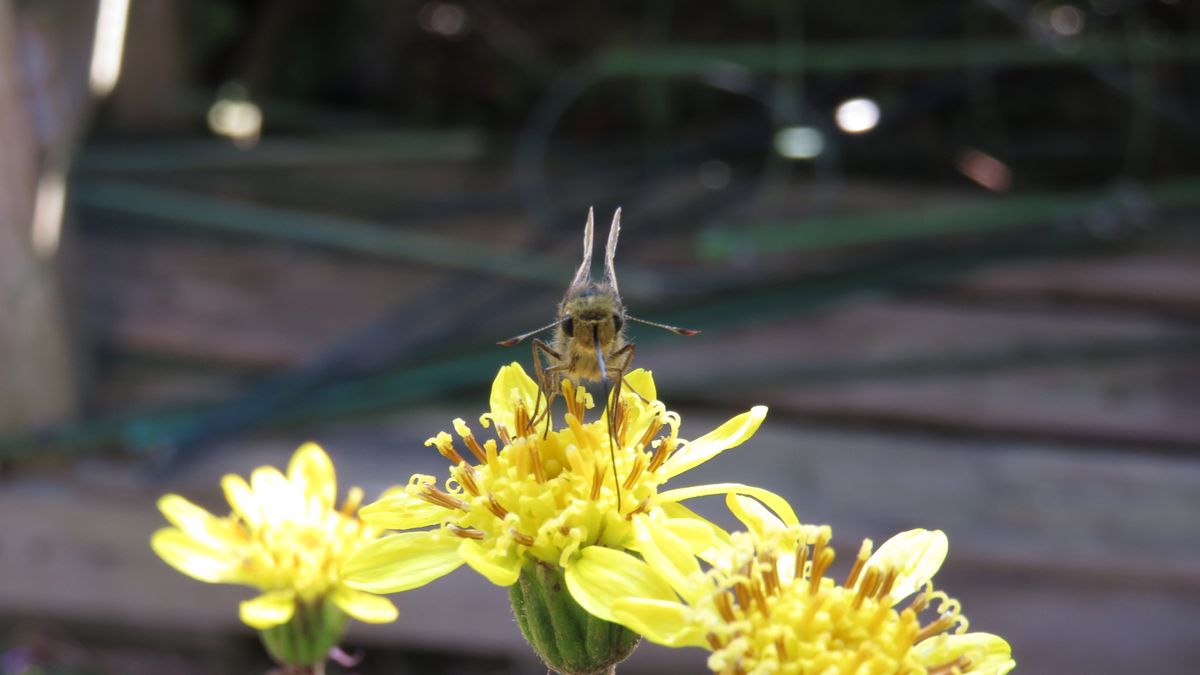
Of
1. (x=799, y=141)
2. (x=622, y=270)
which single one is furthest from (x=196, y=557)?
(x=799, y=141)

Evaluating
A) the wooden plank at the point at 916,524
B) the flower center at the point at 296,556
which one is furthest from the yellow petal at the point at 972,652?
the wooden plank at the point at 916,524

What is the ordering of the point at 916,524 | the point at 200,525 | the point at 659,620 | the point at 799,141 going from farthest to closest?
1. the point at 799,141
2. the point at 916,524
3. the point at 200,525
4. the point at 659,620

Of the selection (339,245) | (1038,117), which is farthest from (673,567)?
(1038,117)

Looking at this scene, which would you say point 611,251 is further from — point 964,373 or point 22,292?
point 964,373

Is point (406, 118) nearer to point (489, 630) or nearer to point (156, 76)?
point (156, 76)

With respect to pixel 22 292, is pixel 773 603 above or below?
below

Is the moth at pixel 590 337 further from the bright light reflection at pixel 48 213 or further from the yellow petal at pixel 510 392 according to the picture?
the bright light reflection at pixel 48 213

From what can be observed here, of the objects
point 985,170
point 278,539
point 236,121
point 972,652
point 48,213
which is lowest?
point 972,652

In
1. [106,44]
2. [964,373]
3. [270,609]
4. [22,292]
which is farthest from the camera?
[964,373]
